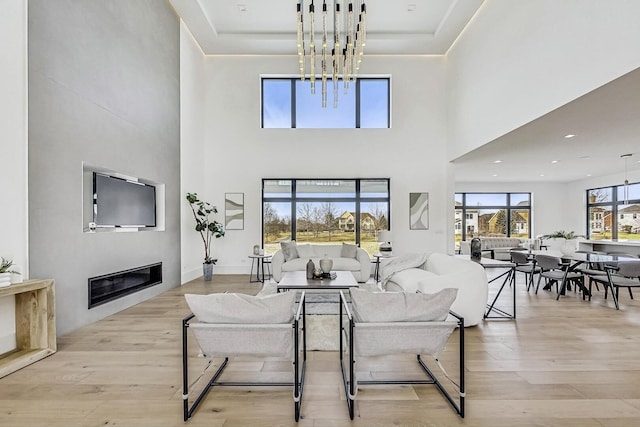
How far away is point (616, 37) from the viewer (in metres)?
3.21

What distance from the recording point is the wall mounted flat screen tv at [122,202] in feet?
14.1

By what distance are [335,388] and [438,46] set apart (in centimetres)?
781

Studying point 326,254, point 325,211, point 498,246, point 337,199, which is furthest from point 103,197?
point 498,246

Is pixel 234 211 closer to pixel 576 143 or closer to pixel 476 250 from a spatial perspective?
pixel 476 250

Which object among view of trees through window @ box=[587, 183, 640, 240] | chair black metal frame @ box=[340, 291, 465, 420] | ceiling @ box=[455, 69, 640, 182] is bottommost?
chair black metal frame @ box=[340, 291, 465, 420]

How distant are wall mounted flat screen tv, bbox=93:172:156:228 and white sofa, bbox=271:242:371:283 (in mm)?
2405

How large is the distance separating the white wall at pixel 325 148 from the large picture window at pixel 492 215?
453cm

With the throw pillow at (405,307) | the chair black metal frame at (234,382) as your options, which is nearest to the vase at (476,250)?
A: the throw pillow at (405,307)

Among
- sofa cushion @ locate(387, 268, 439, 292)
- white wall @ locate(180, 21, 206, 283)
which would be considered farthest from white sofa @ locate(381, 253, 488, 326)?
white wall @ locate(180, 21, 206, 283)

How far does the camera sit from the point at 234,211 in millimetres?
8078

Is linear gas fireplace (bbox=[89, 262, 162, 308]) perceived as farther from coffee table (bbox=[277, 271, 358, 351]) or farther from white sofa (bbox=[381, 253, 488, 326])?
white sofa (bbox=[381, 253, 488, 326])

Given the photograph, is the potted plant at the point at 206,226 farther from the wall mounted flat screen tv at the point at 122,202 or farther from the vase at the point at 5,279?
the vase at the point at 5,279

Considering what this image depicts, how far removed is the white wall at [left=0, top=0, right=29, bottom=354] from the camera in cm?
302

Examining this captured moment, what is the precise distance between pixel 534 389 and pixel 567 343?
4.41 feet
